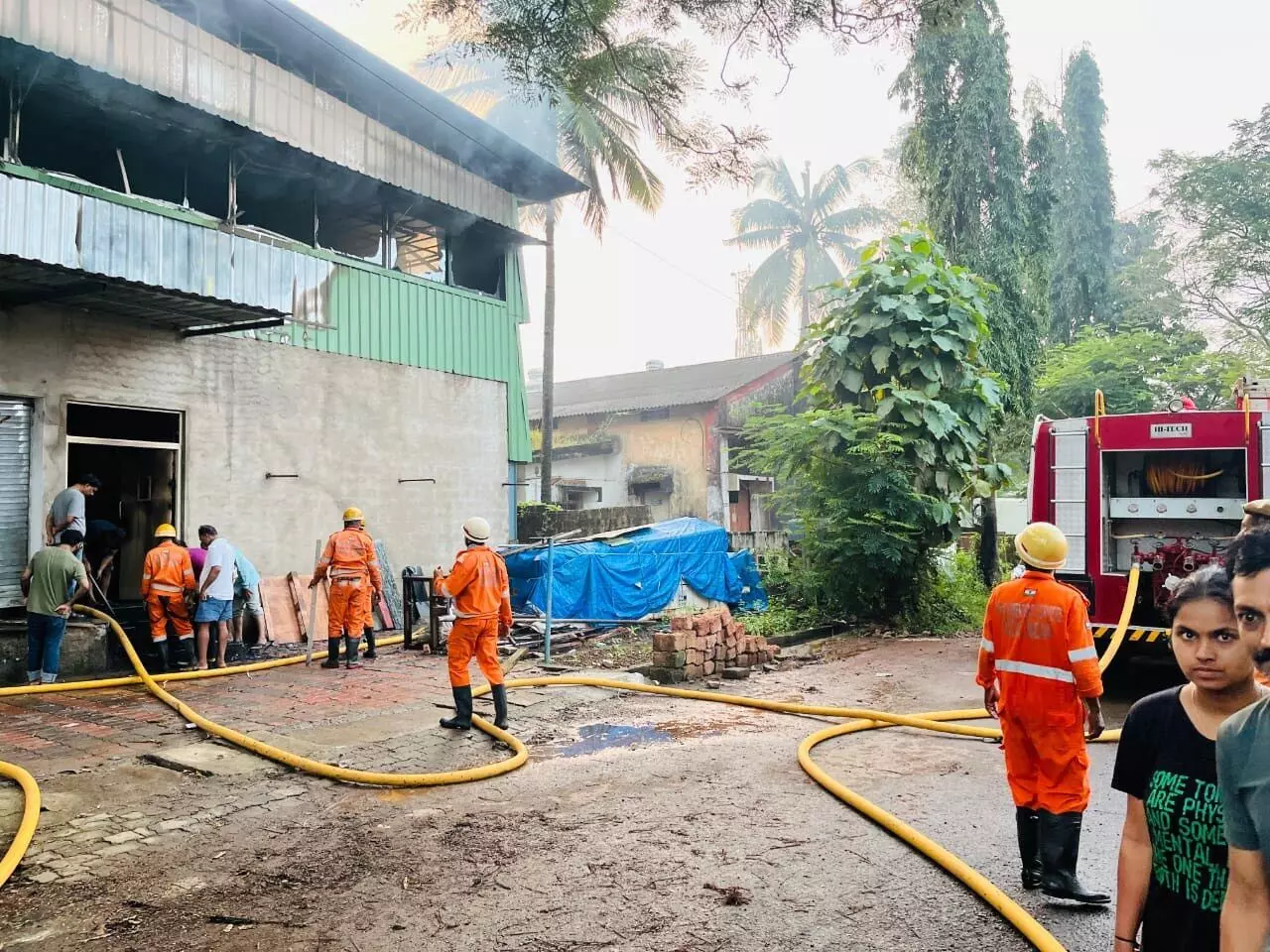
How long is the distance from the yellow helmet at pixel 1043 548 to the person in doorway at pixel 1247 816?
2.65 meters

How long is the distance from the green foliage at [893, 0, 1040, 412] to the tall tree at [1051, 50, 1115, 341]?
762cm

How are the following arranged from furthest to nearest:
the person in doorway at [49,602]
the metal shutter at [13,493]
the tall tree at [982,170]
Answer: the tall tree at [982,170], the metal shutter at [13,493], the person in doorway at [49,602]

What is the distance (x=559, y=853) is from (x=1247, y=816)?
134 inches

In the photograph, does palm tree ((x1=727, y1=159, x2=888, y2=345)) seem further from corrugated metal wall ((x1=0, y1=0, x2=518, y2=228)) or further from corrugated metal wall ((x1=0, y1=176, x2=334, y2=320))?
corrugated metal wall ((x1=0, y1=176, x2=334, y2=320))

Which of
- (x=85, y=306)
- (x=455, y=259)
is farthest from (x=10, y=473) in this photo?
(x=455, y=259)

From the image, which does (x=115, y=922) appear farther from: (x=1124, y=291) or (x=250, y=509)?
(x=1124, y=291)

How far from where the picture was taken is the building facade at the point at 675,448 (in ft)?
76.0

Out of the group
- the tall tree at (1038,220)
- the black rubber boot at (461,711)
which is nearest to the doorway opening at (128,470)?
the black rubber boot at (461,711)

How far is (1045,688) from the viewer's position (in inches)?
156

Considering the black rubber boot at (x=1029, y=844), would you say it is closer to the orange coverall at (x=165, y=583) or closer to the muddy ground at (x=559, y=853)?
the muddy ground at (x=559, y=853)

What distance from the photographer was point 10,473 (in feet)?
29.9

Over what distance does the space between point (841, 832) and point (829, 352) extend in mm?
9830

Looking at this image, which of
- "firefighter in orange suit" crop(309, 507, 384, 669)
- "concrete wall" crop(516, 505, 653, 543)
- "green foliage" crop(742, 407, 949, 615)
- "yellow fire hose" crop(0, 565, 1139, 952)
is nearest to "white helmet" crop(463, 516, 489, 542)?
"yellow fire hose" crop(0, 565, 1139, 952)

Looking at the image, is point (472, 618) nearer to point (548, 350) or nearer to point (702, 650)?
point (702, 650)
